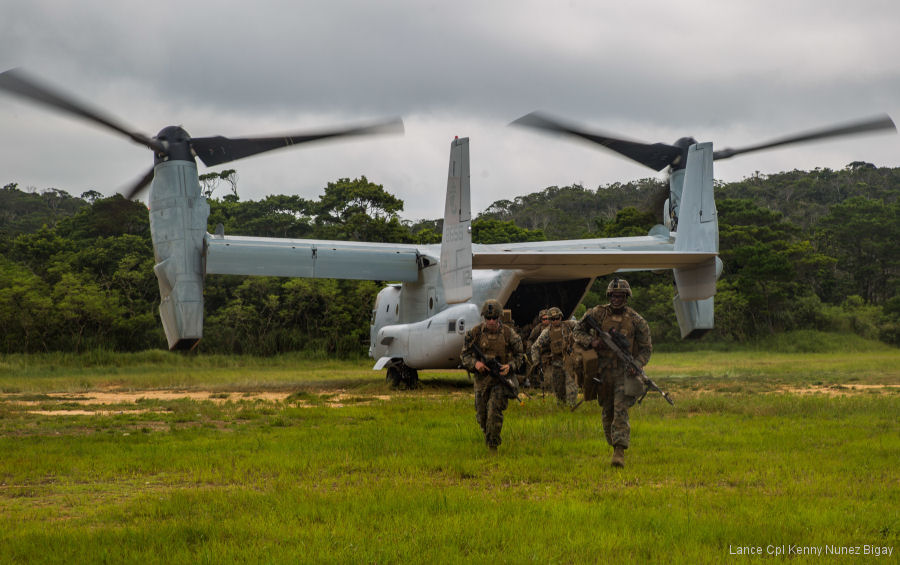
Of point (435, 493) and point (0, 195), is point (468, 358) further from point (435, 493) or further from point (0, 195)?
point (0, 195)

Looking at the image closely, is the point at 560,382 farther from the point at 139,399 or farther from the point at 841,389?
the point at 139,399

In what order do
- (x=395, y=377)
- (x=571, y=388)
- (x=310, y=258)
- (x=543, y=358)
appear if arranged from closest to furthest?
(x=571, y=388) < (x=543, y=358) < (x=310, y=258) < (x=395, y=377)

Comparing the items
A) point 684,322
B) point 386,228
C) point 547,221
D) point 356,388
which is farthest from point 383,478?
point 547,221

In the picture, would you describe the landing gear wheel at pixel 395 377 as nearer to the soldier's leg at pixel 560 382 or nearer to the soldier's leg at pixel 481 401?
the soldier's leg at pixel 560 382

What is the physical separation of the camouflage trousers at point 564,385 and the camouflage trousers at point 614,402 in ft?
17.1

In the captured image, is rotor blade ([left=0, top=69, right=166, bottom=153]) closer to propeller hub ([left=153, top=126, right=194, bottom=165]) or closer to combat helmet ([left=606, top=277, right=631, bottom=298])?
propeller hub ([left=153, top=126, right=194, bottom=165])

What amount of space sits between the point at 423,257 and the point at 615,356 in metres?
11.9

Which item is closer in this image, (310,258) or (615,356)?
(615,356)

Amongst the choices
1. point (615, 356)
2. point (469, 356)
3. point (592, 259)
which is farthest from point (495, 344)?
point (592, 259)

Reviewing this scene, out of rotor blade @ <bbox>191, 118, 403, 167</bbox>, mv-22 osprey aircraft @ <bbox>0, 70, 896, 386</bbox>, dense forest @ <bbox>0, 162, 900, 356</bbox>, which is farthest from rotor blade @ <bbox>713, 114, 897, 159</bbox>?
dense forest @ <bbox>0, 162, 900, 356</bbox>

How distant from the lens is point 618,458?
8094 mm

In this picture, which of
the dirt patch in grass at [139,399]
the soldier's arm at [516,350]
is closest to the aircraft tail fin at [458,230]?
the dirt patch in grass at [139,399]

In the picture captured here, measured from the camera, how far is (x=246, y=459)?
8789 millimetres

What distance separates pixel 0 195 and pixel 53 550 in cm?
7042
